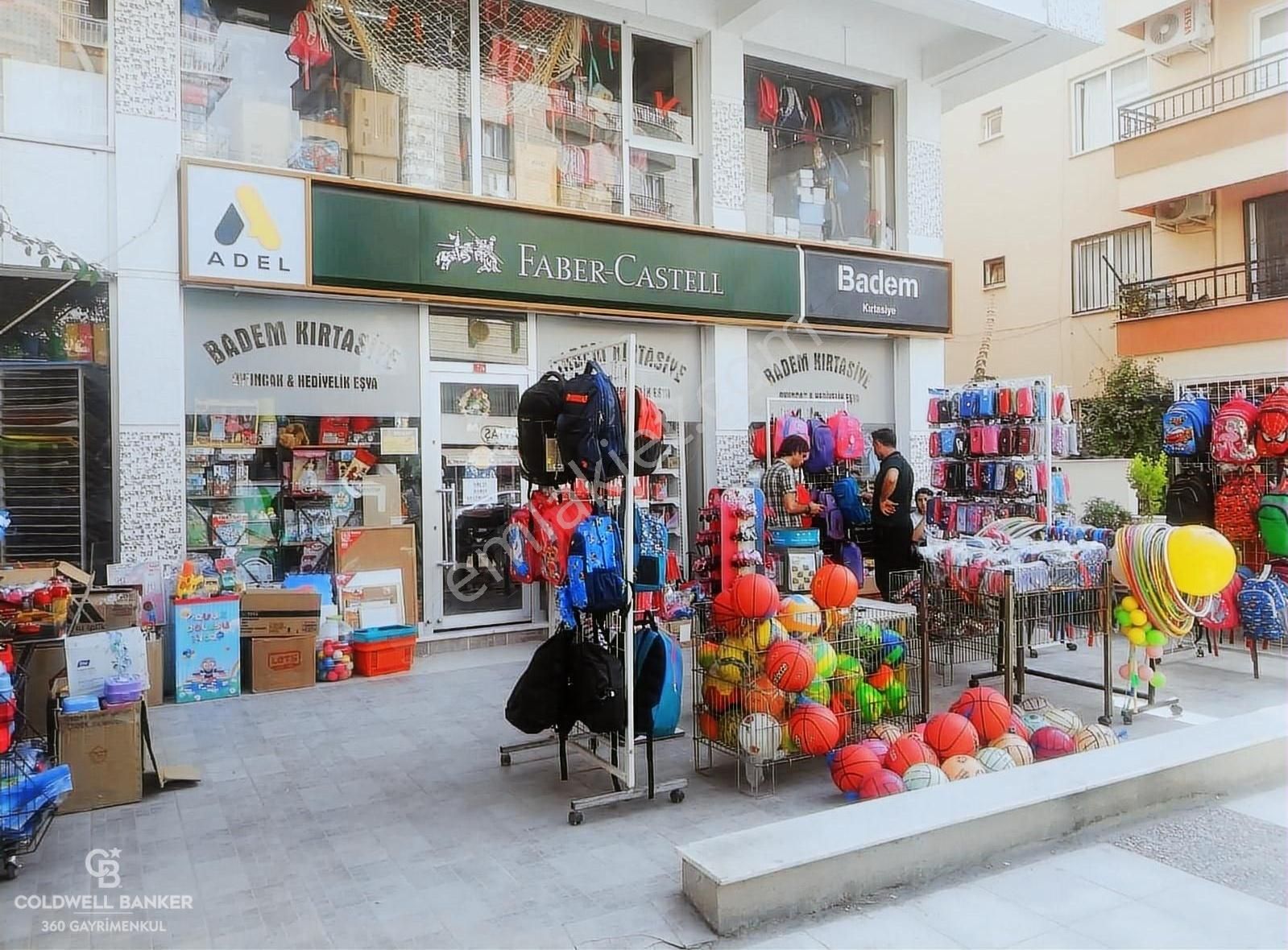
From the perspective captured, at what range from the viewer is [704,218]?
9.05m

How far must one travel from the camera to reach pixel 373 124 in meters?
7.65

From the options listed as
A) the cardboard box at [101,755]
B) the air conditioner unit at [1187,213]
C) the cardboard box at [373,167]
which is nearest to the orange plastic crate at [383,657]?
the cardboard box at [101,755]

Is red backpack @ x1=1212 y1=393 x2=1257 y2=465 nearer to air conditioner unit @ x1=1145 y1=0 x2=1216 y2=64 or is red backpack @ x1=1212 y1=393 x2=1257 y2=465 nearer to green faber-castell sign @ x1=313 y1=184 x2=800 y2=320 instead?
green faber-castell sign @ x1=313 y1=184 x2=800 y2=320

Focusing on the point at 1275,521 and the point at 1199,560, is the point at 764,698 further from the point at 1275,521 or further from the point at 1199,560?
the point at 1275,521

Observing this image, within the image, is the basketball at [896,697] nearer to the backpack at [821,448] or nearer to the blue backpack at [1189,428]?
the backpack at [821,448]

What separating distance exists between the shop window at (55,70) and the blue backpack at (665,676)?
18.0 ft

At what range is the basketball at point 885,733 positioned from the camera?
4.65 m

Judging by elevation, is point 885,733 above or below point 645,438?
below

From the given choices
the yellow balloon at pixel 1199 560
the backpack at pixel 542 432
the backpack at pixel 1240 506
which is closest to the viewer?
the backpack at pixel 542 432

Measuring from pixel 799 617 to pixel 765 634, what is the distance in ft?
0.75

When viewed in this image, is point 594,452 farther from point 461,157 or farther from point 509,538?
point 461,157

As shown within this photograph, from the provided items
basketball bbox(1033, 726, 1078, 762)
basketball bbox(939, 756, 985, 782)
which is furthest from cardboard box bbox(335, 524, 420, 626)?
basketball bbox(1033, 726, 1078, 762)

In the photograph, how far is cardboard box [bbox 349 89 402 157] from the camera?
24.9ft

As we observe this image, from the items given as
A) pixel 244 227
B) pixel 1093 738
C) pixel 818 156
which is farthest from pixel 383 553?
pixel 818 156
